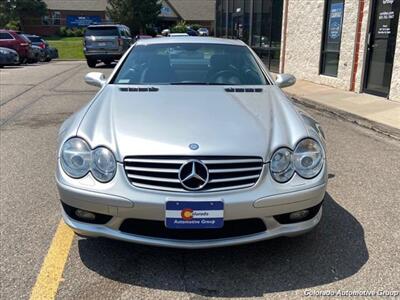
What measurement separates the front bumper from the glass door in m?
8.21

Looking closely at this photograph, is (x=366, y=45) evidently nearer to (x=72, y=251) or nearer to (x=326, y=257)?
(x=326, y=257)

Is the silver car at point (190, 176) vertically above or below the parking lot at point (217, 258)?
above

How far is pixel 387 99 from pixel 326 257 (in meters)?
7.88

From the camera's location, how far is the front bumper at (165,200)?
2.88 metres

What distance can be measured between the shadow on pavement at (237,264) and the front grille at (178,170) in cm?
63

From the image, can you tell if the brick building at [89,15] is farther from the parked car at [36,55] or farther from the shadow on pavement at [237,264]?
the shadow on pavement at [237,264]

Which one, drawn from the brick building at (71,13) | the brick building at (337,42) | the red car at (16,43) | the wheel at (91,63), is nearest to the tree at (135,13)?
the brick building at (71,13)

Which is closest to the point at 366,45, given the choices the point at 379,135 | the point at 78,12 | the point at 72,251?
the point at 379,135

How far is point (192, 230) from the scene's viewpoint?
2.99 meters

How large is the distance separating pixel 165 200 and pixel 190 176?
8.5 inches

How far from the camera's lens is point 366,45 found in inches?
436

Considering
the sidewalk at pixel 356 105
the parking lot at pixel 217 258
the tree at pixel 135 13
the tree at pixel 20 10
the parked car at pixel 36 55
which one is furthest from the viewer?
the tree at pixel 20 10

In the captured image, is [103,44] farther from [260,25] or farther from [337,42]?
[337,42]

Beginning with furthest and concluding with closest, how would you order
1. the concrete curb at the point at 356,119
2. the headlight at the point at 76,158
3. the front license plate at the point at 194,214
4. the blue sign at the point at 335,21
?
the blue sign at the point at 335,21 < the concrete curb at the point at 356,119 < the headlight at the point at 76,158 < the front license plate at the point at 194,214
